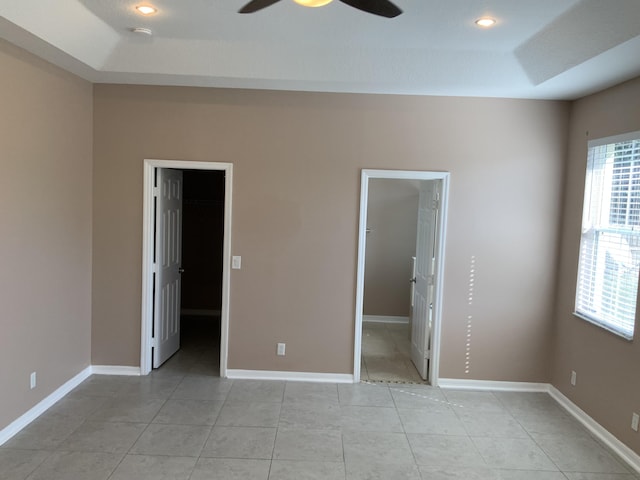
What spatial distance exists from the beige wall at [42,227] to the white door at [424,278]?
3274 millimetres

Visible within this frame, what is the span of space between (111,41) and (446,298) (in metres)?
3.65

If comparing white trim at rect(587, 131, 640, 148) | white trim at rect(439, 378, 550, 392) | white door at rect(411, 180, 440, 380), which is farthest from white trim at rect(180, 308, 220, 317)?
white trim at rect(587, 131, 640, 148)

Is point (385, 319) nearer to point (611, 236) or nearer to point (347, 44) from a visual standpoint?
point (611, 236)

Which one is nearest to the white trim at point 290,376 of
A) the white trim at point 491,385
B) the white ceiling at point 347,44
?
the white trim at point 491,385

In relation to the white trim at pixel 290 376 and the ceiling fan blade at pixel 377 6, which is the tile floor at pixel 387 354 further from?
the ceiling fan blade at pixel 377 6

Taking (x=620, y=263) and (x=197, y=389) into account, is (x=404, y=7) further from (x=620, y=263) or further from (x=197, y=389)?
(x=197, y=389)

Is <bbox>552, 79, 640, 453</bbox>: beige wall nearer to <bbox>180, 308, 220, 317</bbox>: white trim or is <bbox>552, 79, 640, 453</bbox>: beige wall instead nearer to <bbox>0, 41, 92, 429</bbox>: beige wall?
<bbox>0, 41, 92, 429</bbox>: beige wall

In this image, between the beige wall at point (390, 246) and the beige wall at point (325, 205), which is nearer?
the beige wall at point (325, 205)

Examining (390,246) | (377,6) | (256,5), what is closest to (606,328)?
(377,6)

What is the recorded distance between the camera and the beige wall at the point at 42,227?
3.31m

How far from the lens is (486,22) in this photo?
3211 mm

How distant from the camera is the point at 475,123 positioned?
4457 millimetres

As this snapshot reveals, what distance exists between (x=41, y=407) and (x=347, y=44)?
3.77 m

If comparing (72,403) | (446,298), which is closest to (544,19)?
(446,298)
